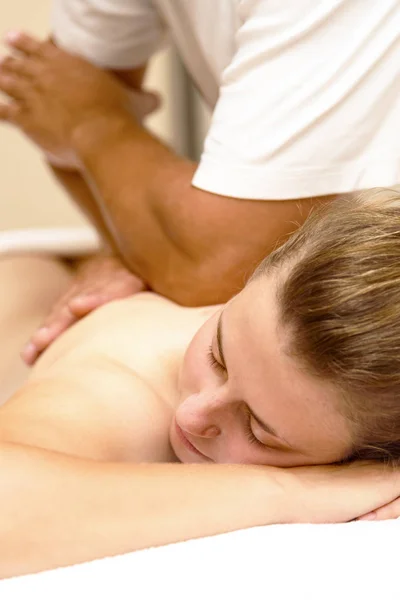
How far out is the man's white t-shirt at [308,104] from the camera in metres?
1.09

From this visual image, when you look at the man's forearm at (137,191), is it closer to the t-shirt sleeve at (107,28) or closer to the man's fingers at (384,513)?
the t-shirt sleeve at (107,28)

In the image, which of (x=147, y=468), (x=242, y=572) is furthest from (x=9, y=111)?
(x=242, y=572)

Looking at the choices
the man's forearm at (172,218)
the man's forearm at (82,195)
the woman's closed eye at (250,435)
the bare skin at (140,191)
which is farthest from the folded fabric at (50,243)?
the woman's closed eye at (250,435)

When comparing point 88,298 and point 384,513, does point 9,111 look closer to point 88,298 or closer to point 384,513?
point 88,298

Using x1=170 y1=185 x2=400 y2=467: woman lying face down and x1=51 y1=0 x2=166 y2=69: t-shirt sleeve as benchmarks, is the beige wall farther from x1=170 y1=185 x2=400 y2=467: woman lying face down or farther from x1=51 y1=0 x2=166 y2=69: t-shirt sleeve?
x1=170 y1=185 x2=400 y2=467: woman lying face down

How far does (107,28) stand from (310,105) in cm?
59

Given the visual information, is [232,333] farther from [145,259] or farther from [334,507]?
[145,259]

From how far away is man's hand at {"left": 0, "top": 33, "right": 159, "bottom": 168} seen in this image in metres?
1.44

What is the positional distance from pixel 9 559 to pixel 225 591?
181mm

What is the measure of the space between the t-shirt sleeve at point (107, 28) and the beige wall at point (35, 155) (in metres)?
0.97

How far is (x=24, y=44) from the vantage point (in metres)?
1.58

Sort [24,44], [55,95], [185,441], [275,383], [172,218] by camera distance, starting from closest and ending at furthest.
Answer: [275,383] → [185,441] → [172,218] → [55,95] → [24,44]

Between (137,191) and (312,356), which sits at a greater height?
(312,356)

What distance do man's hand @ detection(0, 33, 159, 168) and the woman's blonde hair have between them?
0.67 m
